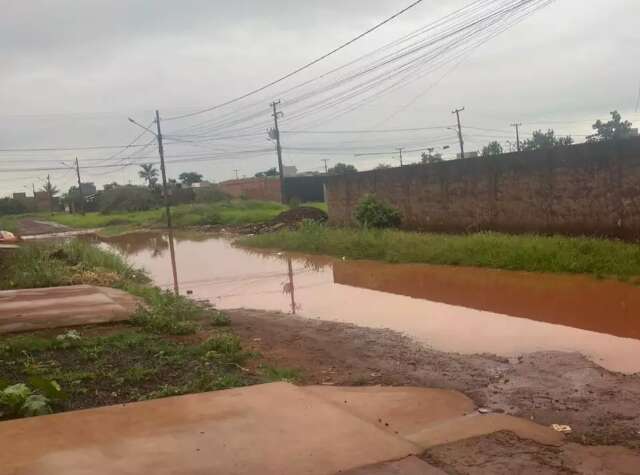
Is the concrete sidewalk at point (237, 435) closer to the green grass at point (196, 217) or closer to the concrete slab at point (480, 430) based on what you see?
the concrete slab at point (480, 430)

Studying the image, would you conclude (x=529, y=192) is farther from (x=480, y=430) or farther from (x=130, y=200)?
(x=130, y=200)

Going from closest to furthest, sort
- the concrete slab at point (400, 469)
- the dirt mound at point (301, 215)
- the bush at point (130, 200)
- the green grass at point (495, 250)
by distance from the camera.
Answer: the concrete slab at point (400, 469) → the green grass at point (495, 250) → the dirt mound at point (301, 215) → the bush at point (130, 200)

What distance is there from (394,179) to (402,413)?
18226 millimetres

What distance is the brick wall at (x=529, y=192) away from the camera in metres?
13.7

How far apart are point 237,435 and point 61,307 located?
21.0 ft

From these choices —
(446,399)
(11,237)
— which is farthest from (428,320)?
(11,237)

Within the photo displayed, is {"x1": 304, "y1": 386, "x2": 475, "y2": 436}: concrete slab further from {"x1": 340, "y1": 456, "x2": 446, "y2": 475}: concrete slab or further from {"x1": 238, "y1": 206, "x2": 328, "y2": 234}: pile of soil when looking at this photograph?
{"x1": 238, "y1": 206, "x2": 328, "y2": 234}: pile of soil

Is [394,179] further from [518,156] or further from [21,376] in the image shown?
[21,376]

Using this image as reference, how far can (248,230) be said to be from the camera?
32.4 m

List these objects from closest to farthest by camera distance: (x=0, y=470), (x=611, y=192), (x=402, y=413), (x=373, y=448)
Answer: (x=0, y=470), (x=373, y=448), (x=402, y=413), (x=611, y=192)

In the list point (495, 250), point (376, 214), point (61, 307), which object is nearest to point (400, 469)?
point (61, 307)

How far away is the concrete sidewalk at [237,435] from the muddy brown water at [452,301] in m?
3.02

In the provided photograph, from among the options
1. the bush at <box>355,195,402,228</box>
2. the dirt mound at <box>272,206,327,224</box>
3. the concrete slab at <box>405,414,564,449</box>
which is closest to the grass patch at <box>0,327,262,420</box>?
the concrete slab at <box>405,414,564,449</box>

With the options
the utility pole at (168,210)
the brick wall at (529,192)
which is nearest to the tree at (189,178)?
the utility pole at (168,210)
